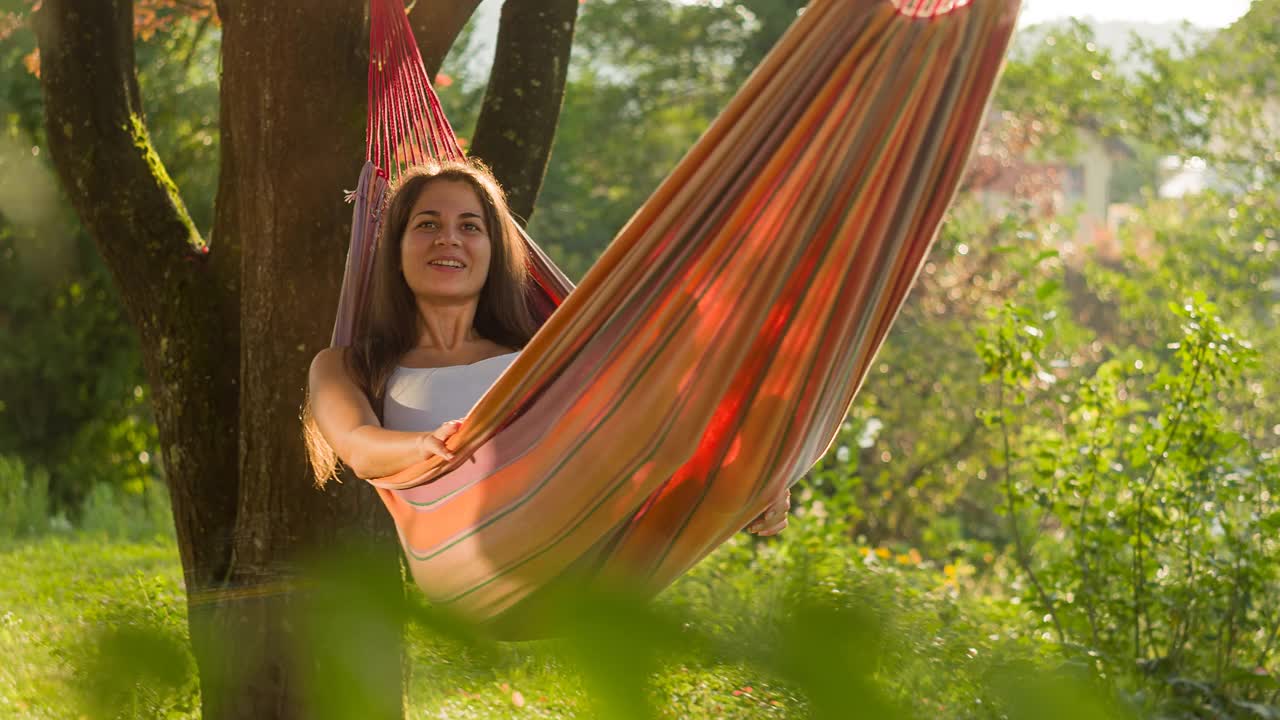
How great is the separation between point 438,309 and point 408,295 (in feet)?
0.22

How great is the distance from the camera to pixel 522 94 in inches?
102

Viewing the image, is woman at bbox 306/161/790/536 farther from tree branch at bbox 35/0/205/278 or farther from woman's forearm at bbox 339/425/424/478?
tree branch at bbox 35/0/205/278

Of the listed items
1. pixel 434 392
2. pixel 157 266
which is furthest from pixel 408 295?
pixel 157 266

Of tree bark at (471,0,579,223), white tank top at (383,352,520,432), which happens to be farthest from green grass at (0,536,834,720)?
tree bark at (471,0,579,223)

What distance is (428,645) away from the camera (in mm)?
542

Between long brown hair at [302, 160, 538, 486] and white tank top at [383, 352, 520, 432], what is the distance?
0.08ft

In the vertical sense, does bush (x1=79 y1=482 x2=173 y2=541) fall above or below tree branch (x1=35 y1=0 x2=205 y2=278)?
below

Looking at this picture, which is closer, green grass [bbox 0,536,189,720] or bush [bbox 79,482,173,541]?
green grass [bbox 0,536,189,720]

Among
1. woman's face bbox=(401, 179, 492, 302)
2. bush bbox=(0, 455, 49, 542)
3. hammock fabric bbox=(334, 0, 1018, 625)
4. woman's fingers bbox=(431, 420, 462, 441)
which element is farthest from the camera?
bush bbox=(0, 455, 49, 542)

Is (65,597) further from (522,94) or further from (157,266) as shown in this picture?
(522,94)

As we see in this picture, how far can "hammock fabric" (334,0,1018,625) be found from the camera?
1318mm

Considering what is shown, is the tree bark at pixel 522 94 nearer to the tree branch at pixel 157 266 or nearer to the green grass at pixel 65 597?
the tree branch at pixel 157 266

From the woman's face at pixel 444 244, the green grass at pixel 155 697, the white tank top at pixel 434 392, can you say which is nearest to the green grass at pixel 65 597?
the green grass at pixel 155 697

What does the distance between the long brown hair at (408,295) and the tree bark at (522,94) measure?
0.24 m
